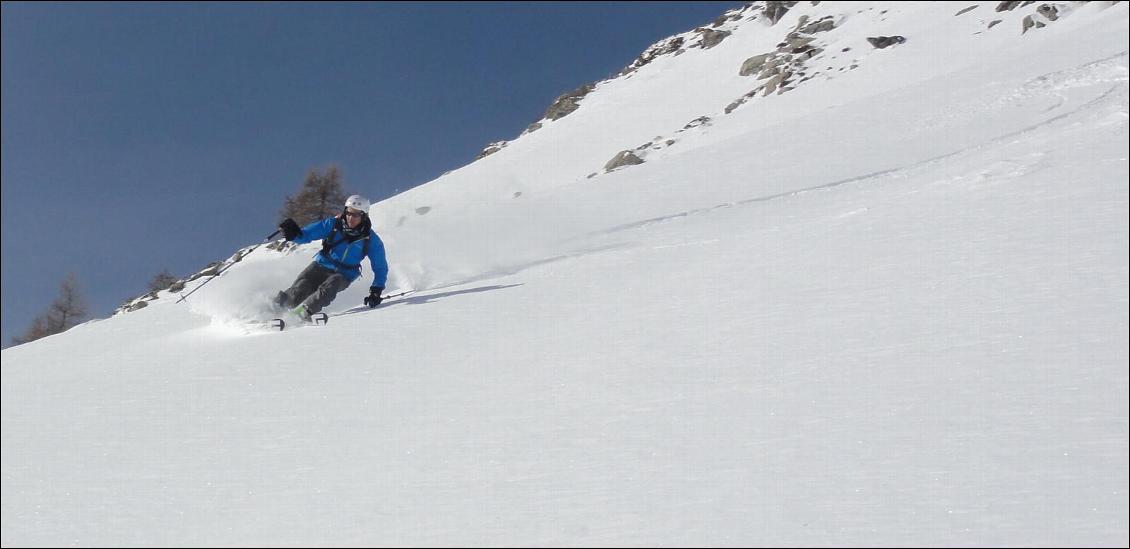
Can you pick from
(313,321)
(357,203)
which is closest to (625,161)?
(357,203)

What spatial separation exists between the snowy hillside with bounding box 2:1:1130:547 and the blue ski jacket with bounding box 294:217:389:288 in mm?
455

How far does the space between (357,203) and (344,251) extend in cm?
55

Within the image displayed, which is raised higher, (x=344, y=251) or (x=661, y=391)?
(x=344, y=251)

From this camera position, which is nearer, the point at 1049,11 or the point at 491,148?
the point at 1049,11

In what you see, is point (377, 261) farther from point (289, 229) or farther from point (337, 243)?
point (289, 229)

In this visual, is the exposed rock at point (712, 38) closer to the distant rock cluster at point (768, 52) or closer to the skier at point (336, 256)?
the distant rock cluster at point (768, 52)

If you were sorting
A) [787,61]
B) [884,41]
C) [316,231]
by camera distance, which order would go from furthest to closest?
[787,61]
[884,41]
[316,231]

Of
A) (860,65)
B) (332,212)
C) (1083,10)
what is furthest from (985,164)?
(332,212)

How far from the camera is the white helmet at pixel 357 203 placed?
30.6 ft

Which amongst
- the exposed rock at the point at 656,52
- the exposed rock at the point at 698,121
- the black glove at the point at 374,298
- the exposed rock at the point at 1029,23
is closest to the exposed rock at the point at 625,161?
the exposed rock at the point at 698,121

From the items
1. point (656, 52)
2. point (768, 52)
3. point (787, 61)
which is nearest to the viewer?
point (787, 61)

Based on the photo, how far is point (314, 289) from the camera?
8.92 m

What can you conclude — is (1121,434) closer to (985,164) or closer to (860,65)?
(985,164)

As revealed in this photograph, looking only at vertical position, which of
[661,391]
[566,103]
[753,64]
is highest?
[661,391]
